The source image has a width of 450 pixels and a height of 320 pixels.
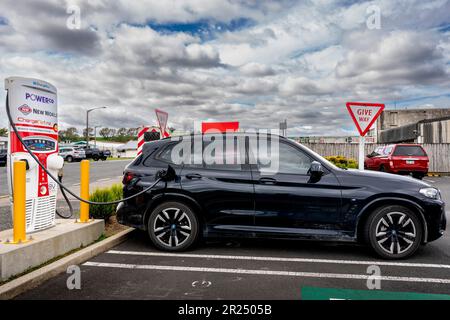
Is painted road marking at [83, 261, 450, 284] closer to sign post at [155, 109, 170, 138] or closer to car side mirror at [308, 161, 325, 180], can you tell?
car side mirror at [308, 161, 325, 180]

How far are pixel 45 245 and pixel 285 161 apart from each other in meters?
3.21

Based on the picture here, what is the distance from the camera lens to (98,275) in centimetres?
417

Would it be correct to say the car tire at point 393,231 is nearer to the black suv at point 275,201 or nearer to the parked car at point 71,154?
the black suv at point 275,201

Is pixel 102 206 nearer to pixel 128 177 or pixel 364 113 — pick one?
pixel 128 177

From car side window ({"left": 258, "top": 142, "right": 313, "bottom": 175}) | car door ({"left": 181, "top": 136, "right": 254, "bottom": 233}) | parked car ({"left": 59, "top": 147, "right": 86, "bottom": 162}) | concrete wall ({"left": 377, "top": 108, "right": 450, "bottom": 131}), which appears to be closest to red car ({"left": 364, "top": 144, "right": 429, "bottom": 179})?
car side window ({"left": 258, "top": 142, "right": 313, "bottom": 175})

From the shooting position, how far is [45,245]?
14.2 feet

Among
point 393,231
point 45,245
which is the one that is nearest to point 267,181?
point 393,231

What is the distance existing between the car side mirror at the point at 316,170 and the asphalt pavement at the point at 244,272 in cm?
108

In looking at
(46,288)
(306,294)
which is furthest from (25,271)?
(306,294)

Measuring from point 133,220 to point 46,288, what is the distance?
1636mm

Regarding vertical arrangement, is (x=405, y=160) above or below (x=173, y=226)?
above

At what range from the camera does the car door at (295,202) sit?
4891 millimetres
